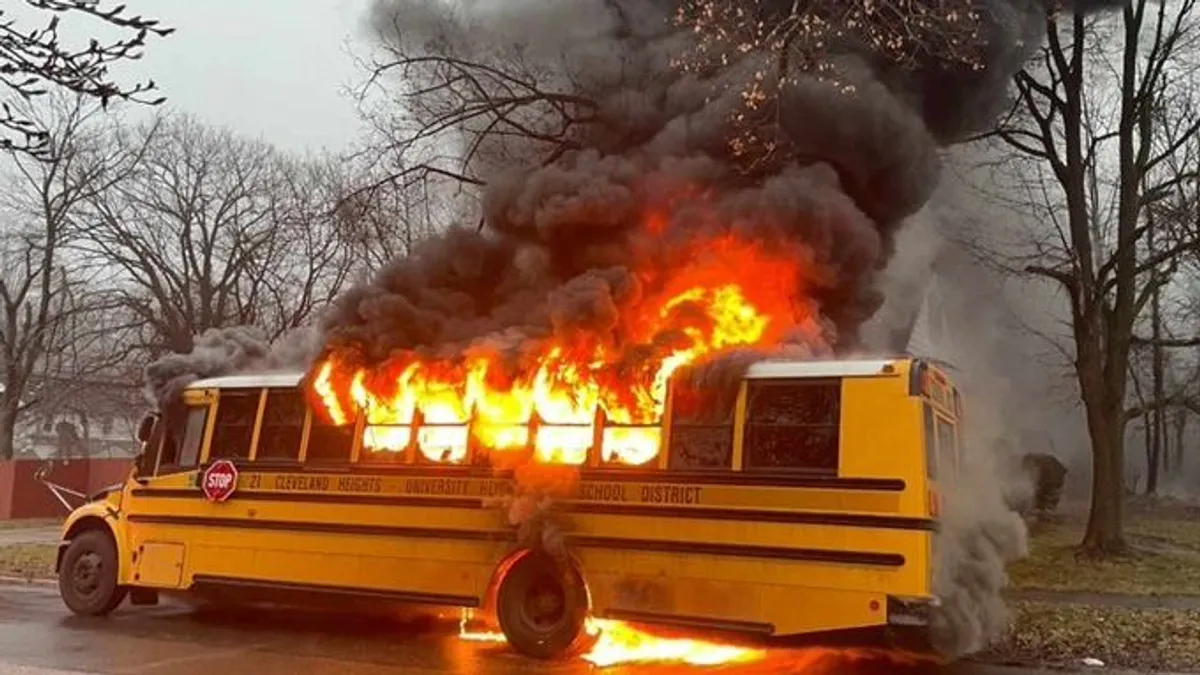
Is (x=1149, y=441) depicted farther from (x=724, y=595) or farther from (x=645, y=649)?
(x=724, y=595)

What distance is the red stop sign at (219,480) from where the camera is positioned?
10523 millimetres

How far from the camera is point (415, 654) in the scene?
9.23 metres

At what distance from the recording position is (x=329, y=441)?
10.1 metres

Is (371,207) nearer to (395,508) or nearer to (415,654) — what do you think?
(395,508)

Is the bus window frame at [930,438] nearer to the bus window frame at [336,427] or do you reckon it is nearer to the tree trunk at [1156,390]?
the bus window frame at [336,427]

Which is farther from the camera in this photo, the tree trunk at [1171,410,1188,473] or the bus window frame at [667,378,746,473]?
the tree trunk at [1171,410,1188,473]

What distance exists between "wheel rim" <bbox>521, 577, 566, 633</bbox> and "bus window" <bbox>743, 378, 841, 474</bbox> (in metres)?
2.02

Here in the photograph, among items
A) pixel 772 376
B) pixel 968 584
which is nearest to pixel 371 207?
pixel 772 376

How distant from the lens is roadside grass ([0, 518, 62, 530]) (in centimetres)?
2475

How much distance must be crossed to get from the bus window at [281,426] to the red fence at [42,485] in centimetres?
1919

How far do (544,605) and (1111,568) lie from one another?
33.6 ft

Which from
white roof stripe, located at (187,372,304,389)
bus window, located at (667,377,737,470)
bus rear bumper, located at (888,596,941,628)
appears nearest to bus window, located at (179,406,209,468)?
white roof stripe, located at (187,372,304,389)

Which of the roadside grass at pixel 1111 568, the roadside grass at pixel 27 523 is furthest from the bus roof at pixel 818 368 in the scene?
the roadside grass at pixel 27 523

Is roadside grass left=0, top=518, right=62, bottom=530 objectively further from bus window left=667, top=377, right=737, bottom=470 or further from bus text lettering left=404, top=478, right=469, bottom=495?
bus window left=667, top=377, right=737, bottom=470
